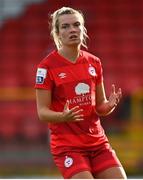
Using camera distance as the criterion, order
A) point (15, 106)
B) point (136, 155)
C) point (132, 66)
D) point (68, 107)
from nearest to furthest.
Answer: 1. point (68, 107)
2. point (136, 155)
3. point (15, 106)
4. point (132, 66)

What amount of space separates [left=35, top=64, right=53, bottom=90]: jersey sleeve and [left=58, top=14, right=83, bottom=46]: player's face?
23 centimetres

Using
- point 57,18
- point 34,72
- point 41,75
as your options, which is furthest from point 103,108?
point 34,72

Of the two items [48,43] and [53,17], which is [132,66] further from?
[53,17]

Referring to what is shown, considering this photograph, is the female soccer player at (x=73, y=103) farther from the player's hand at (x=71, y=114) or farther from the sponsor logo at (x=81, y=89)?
the player's hand at (x=71, y=114)

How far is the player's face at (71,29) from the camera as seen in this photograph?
491 cm

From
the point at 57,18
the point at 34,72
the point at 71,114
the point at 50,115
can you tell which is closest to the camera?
the point at 71,114

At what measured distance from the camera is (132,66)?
1276cm

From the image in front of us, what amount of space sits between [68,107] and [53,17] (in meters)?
0.67

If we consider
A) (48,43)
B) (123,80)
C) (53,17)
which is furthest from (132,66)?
(53,17)

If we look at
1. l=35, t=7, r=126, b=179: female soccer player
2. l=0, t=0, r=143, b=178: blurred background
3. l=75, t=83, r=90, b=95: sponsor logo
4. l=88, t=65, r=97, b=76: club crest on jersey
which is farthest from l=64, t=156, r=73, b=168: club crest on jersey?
l=0, t=0, r=143, b=178: blurred background

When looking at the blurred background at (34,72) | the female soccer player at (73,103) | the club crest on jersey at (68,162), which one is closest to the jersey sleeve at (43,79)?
the female soccer player at (73,103)

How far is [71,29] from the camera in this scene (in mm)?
4906

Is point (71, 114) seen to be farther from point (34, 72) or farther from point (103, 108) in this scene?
point (34, 72)

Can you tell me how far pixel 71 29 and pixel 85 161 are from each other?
890 mm
